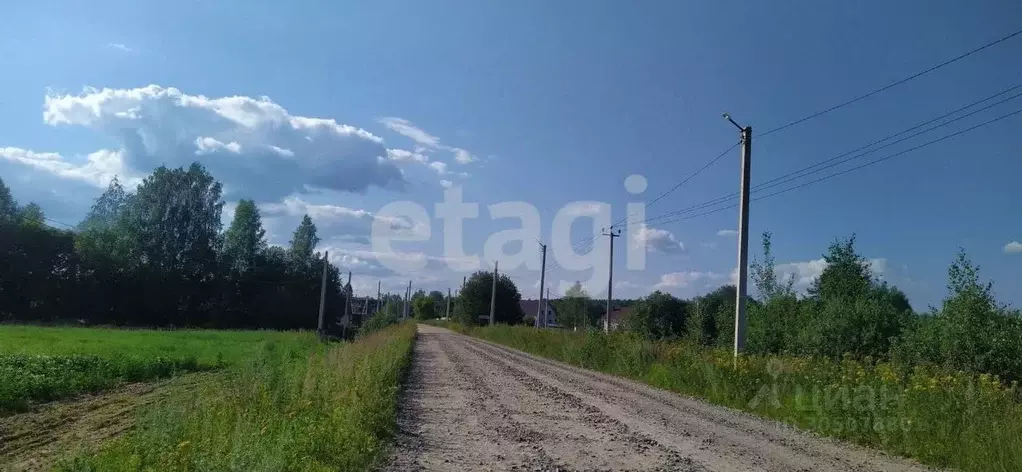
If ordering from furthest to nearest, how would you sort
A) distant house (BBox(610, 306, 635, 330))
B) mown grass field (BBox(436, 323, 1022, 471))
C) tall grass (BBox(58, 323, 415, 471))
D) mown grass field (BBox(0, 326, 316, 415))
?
distant house (BBox(610, 306, 635, 330))
mown grass field (BBox(0, 326, 316, 415))
mown grass field (BBox(436, 323, 1022, 471))
tall grass (BBox(58, 323, 415, 471))

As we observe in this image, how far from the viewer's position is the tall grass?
594cm

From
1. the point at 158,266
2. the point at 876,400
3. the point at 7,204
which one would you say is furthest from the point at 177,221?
the point at 876,400

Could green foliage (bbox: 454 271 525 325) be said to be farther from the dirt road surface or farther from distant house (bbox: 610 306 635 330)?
the dirt road surface

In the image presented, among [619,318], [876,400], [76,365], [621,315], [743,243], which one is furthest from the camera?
[621,315]

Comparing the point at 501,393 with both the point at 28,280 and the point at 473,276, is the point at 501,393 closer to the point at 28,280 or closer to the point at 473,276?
the point at 28,280

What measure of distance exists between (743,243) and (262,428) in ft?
42.7

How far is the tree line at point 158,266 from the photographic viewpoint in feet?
193

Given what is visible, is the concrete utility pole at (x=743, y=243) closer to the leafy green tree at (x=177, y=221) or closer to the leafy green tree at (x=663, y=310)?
the leafy green tree at (x=663, y=310)

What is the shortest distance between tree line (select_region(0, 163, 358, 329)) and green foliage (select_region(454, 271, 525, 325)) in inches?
696

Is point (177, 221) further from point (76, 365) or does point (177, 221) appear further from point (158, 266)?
point (76, 365)

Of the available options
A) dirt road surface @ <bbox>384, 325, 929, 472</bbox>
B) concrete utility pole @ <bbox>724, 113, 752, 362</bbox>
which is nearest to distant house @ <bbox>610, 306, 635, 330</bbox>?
concrete utility pole @ <bbox>724, 113, 752, 362</bbox>

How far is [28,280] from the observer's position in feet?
189

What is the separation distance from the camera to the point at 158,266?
66312 millimetres

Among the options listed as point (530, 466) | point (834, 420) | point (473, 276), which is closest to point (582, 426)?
point (530, 466)
